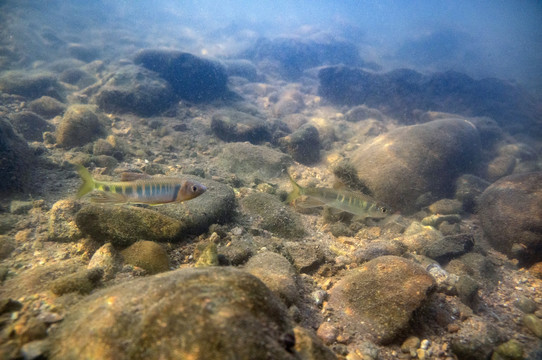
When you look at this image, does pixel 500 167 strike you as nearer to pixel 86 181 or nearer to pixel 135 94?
pixel 86 181

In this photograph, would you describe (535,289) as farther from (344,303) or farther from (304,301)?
(304,301)

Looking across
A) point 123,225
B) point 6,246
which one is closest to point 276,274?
point 123,225

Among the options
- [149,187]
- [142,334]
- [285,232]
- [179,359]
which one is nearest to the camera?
[179,359]

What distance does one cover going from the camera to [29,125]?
852cm

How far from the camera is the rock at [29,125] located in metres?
8.27

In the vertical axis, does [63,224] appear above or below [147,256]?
below

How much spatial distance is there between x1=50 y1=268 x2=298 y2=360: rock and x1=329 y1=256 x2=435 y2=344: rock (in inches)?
67.9

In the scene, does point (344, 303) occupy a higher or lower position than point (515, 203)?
lower

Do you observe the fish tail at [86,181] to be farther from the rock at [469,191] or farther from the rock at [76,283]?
the rock at [469,191]

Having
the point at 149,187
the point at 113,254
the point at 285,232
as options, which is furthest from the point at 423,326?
the point at 113,254

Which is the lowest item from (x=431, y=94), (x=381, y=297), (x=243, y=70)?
(x=381, y=297)

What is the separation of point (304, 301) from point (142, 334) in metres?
2.31

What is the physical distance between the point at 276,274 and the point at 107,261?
228cm

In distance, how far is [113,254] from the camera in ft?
11.3
